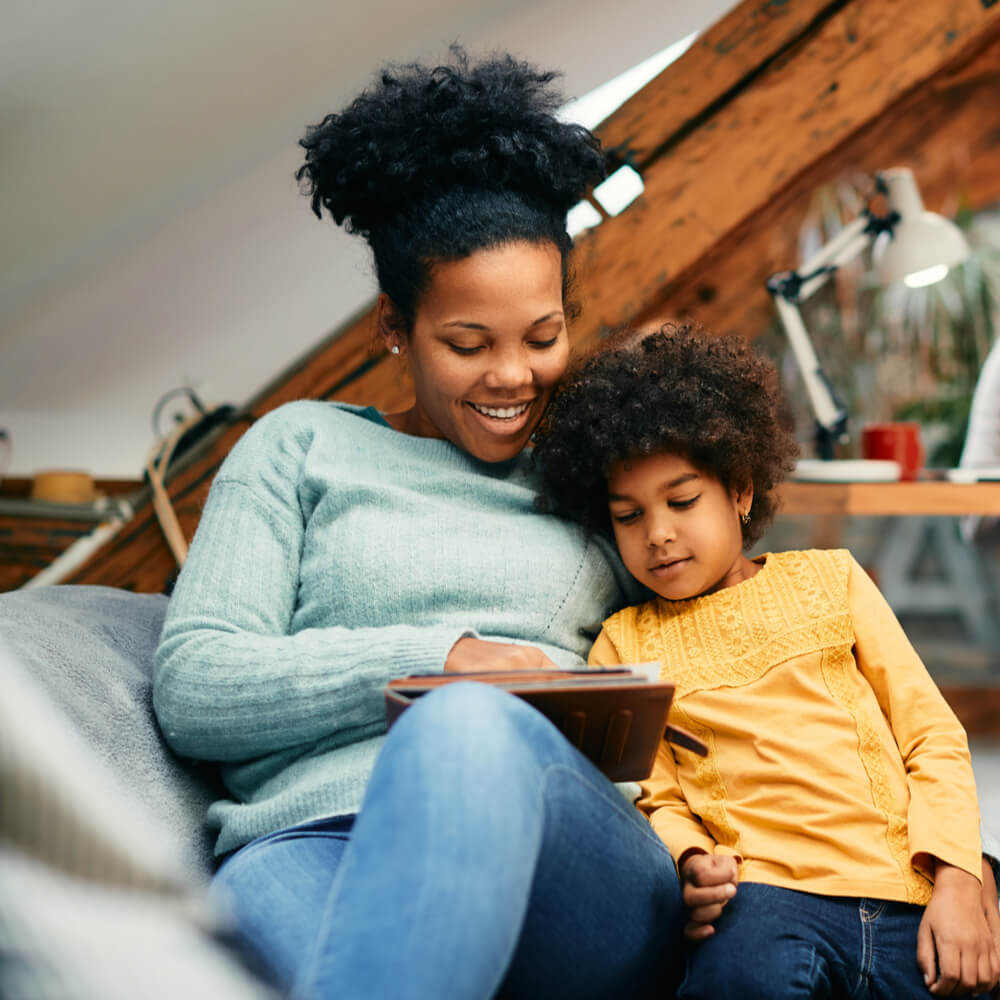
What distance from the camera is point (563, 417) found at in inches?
46.7

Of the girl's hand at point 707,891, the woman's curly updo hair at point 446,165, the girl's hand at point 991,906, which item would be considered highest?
the woman's curly updo hair at point 446,165

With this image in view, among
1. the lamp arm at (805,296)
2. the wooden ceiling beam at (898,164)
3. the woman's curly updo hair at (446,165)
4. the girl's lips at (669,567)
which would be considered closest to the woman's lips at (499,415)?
the woman's curly updo hair at (446,165)

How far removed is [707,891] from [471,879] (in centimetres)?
33

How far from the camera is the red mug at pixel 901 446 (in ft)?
6.80

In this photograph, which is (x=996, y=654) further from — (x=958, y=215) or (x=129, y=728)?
(x=129, y=728)

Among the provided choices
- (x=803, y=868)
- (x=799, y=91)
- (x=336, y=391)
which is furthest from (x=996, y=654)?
(x=803, y=868)

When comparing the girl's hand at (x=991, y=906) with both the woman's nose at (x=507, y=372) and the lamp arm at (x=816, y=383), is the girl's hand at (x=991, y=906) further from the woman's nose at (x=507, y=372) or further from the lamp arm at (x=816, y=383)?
the lamp arm at (x=816, y=383)

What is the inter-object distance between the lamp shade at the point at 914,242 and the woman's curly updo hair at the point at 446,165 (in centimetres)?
109

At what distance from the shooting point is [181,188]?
2174 mm

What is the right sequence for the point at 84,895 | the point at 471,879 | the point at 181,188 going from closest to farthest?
Answer: the point at 84,895 → the point at 471,879 → the point at 181,188

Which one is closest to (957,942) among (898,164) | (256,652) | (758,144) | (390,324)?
(256,652)

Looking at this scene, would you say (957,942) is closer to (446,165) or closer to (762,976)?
(762,976)

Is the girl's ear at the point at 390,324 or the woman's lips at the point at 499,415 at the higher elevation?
the girl's ear at the point at 390,324

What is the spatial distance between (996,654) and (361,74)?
95.6 inches
